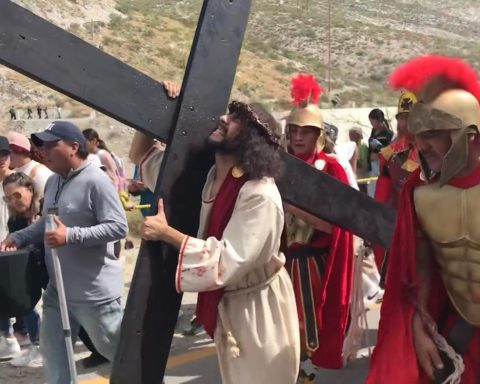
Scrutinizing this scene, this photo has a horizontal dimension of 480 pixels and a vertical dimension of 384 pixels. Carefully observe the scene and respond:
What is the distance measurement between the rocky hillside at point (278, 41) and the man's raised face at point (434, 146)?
23.1 metres

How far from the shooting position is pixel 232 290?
10.4ft

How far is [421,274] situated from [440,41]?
61914 millimetres

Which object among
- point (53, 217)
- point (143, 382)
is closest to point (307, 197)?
point (143, 382)

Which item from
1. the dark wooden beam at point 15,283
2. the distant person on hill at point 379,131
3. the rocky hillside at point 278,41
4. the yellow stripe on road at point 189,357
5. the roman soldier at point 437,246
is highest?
the rocky hillside at point 278,41

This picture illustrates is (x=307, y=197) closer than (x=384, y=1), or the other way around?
(x=307, y=197)

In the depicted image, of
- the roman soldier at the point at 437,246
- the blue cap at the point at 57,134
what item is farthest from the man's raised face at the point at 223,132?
the blue cap at the point at 57,134

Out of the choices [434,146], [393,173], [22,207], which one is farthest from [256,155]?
[22,207]

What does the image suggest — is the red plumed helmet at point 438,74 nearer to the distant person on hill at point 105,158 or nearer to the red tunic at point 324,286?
the red tunic at point 324,286

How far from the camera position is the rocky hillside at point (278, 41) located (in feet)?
126

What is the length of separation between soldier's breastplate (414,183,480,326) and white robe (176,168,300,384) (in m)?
0.59

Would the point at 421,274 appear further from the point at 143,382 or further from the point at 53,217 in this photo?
the point at 53,217

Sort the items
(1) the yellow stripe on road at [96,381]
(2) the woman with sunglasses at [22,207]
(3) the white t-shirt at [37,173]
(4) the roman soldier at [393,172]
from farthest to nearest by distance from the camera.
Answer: (3) the white t-shirt at [37,173], (2) the woman with sunglasses at [22,207], (4) the roman soldier at [393,172], (1) the yellow stripe on road at [96,381]

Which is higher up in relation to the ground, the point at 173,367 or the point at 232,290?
the point at 232,290

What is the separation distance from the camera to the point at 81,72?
258cm
